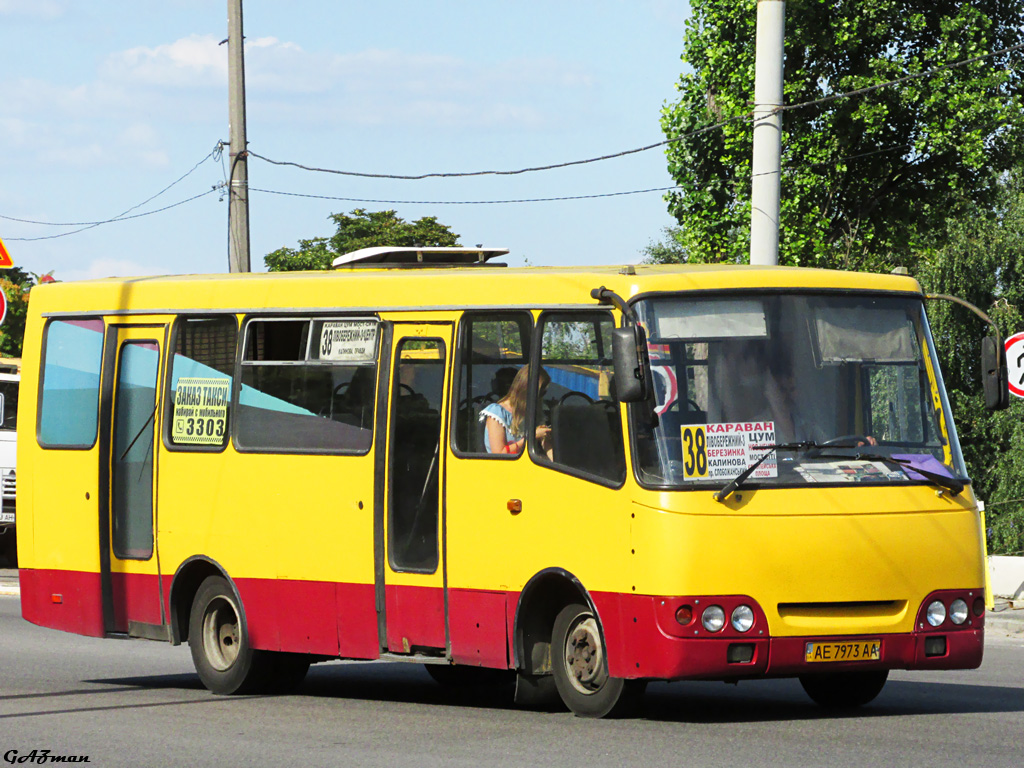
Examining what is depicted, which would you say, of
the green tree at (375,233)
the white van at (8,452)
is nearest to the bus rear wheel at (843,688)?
the white van at (8,452)

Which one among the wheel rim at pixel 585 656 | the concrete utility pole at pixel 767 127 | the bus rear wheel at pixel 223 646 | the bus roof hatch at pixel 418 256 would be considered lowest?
the bus rear wheel at pixel 223 646

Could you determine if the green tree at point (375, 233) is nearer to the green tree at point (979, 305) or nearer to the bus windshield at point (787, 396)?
the green tree at point (979, 305)

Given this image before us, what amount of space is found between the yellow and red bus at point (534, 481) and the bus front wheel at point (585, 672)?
0.02m

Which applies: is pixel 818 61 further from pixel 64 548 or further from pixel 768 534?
pixel 768 534

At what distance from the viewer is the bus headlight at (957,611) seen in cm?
991

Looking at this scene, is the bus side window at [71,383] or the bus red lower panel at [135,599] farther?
the bus side window at [71,383]

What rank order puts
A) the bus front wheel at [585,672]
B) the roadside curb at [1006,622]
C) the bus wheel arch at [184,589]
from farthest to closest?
1. the roadside curb at [1006,622]
2. the bus wheel arch at [184,589]
3. the bus front wheel at [585,672]

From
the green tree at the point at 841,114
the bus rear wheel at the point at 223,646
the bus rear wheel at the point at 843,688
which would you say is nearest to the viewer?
the bus rear wheel at the point at 843,688

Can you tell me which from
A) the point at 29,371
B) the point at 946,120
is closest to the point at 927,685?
the point at 29,371

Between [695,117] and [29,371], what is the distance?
62.8 feet

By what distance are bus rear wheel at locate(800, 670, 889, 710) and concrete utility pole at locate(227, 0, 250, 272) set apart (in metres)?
16.2

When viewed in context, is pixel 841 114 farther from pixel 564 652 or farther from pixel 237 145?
pixel 564 652

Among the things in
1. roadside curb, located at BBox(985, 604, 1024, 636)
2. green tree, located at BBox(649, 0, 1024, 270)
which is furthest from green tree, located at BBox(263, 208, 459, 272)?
roadside curb, located at BBox(985, 604, 1024, 636)

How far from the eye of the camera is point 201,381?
41.6 feet
